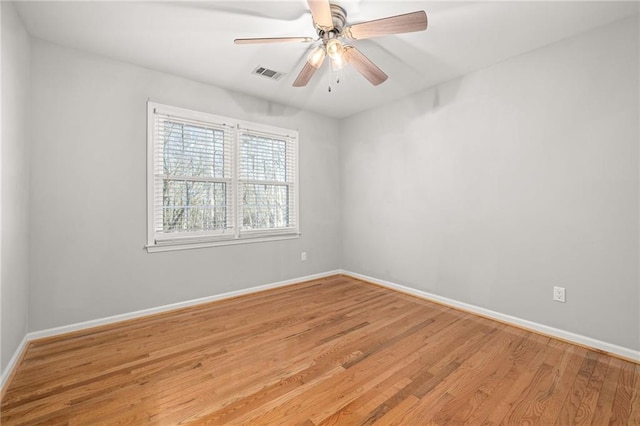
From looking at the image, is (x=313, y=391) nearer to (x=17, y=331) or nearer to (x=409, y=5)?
(x=17, y=331)

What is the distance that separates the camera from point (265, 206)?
395 centimetres

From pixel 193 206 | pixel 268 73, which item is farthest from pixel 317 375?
pixel 268 73

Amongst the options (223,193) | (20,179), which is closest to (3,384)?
(20,179)

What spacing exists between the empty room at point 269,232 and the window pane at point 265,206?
41mm

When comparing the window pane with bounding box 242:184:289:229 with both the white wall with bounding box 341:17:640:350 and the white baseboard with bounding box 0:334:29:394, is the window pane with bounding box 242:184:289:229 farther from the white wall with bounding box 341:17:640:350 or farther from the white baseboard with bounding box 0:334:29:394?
the white baseboard with bounding box 0:334:29:394

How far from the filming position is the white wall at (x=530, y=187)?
222cm

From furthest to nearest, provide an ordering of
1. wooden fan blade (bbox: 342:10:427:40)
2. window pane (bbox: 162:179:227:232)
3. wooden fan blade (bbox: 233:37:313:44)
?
window pane (bbox: 162:179:227:232) → wooden fan blade (bbox: 233:37:313:44) → wooden fan blade (bbox: 342:10:427:40)

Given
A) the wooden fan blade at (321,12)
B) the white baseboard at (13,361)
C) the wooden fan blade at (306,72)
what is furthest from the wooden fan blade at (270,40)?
the white baseboard at (13,361)

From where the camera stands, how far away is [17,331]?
214cm

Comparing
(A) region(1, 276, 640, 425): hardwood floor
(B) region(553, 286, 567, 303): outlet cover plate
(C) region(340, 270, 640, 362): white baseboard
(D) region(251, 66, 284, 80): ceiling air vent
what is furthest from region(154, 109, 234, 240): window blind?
(B) region(553, 286, 567, 303): outlet cover plate

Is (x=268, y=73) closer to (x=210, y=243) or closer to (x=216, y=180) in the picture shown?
(x=216, y=180)

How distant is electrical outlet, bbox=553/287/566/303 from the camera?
8.13 feet

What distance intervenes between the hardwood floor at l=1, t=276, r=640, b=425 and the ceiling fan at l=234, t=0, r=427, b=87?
2303mm

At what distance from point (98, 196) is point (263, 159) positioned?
6.21 ft
